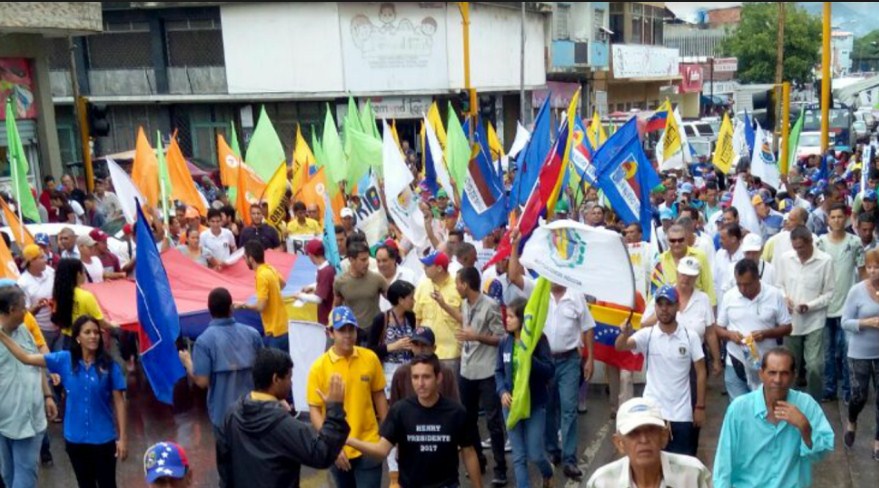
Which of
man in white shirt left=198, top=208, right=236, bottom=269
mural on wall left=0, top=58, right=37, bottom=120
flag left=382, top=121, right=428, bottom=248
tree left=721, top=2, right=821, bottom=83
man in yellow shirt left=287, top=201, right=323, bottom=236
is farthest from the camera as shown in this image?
tree left=721, top=2, right=821, bottom=83

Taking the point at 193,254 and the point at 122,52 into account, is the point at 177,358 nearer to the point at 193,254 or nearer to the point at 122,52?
the point at 193,254

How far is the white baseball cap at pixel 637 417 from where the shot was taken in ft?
12.1

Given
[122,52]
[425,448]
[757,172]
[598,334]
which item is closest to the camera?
[425,448]

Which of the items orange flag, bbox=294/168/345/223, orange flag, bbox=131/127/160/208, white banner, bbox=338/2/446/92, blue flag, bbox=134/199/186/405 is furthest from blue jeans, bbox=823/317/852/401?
white banner, bbox=338/2/446/92

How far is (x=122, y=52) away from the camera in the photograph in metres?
34.8

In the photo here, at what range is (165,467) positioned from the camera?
3898 millimetres

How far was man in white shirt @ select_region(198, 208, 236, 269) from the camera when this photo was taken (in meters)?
11.7

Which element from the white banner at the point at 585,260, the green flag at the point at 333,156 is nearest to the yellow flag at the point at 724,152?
the green flag at the point at 333,156

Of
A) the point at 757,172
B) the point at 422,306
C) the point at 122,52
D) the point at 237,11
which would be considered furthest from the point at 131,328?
the point at 122,52

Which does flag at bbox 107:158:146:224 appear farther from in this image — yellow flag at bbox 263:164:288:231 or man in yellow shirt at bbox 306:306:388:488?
man in yellow shirt at bbox 306:306:388:488

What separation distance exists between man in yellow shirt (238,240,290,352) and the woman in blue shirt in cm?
229

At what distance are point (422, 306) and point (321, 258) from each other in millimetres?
1900

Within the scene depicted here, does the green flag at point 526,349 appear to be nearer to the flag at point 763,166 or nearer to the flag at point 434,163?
the flag at point 434,163

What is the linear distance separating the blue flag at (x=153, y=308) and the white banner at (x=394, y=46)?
2567 cm
